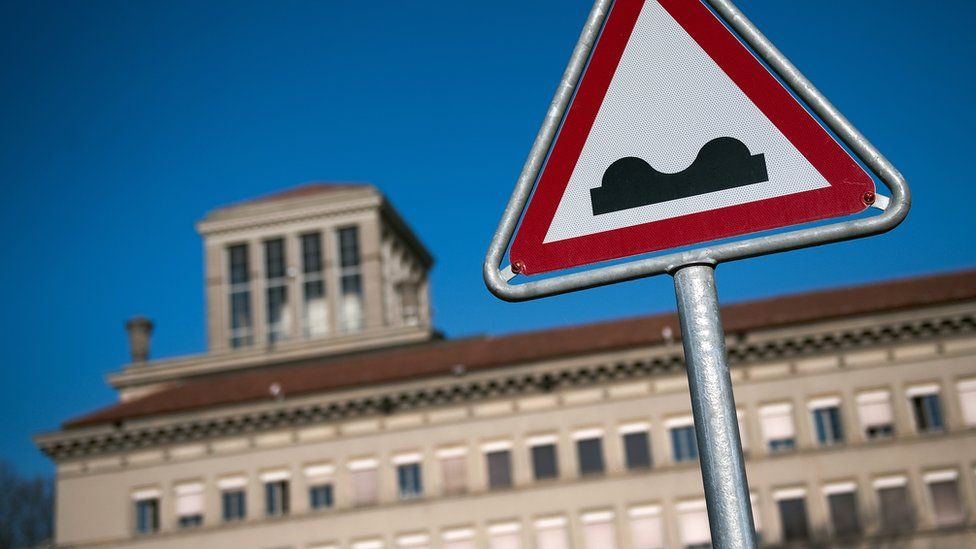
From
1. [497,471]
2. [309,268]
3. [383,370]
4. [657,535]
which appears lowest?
[657,535]

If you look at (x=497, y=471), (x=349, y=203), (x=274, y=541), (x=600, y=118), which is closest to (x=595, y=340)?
(x=497, y=471)

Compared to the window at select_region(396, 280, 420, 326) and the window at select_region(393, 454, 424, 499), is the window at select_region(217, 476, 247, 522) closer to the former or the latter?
the window at select_region(393, 454, 424, 499)

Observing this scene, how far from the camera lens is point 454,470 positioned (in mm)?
45969

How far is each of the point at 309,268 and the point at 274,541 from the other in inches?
1090

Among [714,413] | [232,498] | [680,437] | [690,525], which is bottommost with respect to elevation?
[690,525]

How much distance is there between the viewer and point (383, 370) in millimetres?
49156

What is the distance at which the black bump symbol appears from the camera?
2.31m

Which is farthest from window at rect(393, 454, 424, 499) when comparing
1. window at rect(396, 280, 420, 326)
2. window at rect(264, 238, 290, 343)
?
window at rect(264, 238, 290, 343)

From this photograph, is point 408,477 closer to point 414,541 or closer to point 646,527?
point 414,541

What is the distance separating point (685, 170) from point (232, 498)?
4730 cm

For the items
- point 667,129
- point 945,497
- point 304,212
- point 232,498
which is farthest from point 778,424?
point 667,129

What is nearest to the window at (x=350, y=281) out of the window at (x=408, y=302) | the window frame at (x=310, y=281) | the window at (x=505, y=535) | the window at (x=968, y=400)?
the window frame at (x=310, y=281)

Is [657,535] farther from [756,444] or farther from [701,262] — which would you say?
[701,262]

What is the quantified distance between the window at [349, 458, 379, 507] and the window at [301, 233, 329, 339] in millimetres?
24804
